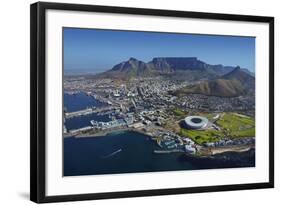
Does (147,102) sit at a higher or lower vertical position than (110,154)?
higher

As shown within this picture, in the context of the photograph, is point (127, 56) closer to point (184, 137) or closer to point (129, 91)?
point (129, 91)

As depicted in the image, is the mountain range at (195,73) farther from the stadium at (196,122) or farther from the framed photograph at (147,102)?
the stadium at (196,122)

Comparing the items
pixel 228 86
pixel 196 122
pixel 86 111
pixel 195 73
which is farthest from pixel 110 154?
pixel 228 86

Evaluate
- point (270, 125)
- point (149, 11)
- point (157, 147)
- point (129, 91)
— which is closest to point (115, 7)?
point (149, 11)

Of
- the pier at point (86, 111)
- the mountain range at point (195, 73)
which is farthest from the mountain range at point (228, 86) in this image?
the pier at point (86, 111)

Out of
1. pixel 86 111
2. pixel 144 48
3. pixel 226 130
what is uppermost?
pixel 144 48

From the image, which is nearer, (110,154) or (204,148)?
(110,154)

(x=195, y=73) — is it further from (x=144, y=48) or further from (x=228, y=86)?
(x=144, y=48)
